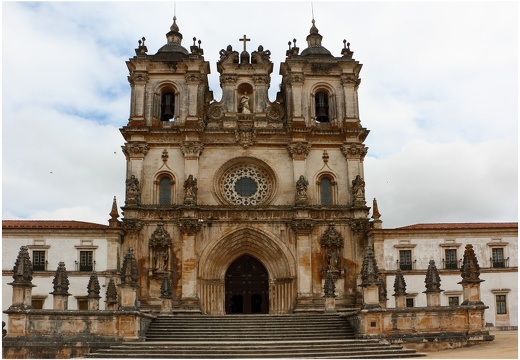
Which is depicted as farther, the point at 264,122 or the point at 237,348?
the point at 264,122

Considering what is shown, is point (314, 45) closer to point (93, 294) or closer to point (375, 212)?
point (375, 212)

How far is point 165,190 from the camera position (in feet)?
122

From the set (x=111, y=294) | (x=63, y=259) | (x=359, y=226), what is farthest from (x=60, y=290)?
(x=359, y=226)

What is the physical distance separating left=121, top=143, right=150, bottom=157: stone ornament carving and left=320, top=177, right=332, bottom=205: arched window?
36.7 ft

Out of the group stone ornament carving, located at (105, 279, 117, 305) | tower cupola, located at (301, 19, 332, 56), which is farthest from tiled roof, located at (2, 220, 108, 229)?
tower cupola, located at (301, 19, 332, 56)

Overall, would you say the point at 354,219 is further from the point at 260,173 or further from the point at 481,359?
the point at 481,359

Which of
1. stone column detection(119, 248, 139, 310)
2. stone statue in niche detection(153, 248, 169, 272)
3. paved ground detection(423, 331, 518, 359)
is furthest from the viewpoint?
stone statue in niche detection(153, 248, 169, 272)

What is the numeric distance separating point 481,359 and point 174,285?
19.9 metres

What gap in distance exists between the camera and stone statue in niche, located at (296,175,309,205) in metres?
35.7

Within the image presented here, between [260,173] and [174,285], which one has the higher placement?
[260,173]

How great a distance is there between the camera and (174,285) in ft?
114

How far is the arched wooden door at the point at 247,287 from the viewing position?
1439 inches

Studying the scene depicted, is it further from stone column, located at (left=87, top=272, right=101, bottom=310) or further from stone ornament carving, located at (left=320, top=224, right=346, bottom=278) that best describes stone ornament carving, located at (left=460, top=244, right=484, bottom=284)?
stone column, located at (left=87, top=272, right=101, bottom=310)

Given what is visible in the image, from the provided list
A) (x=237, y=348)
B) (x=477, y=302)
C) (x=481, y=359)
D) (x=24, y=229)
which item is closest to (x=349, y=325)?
(x=477, y=302)
